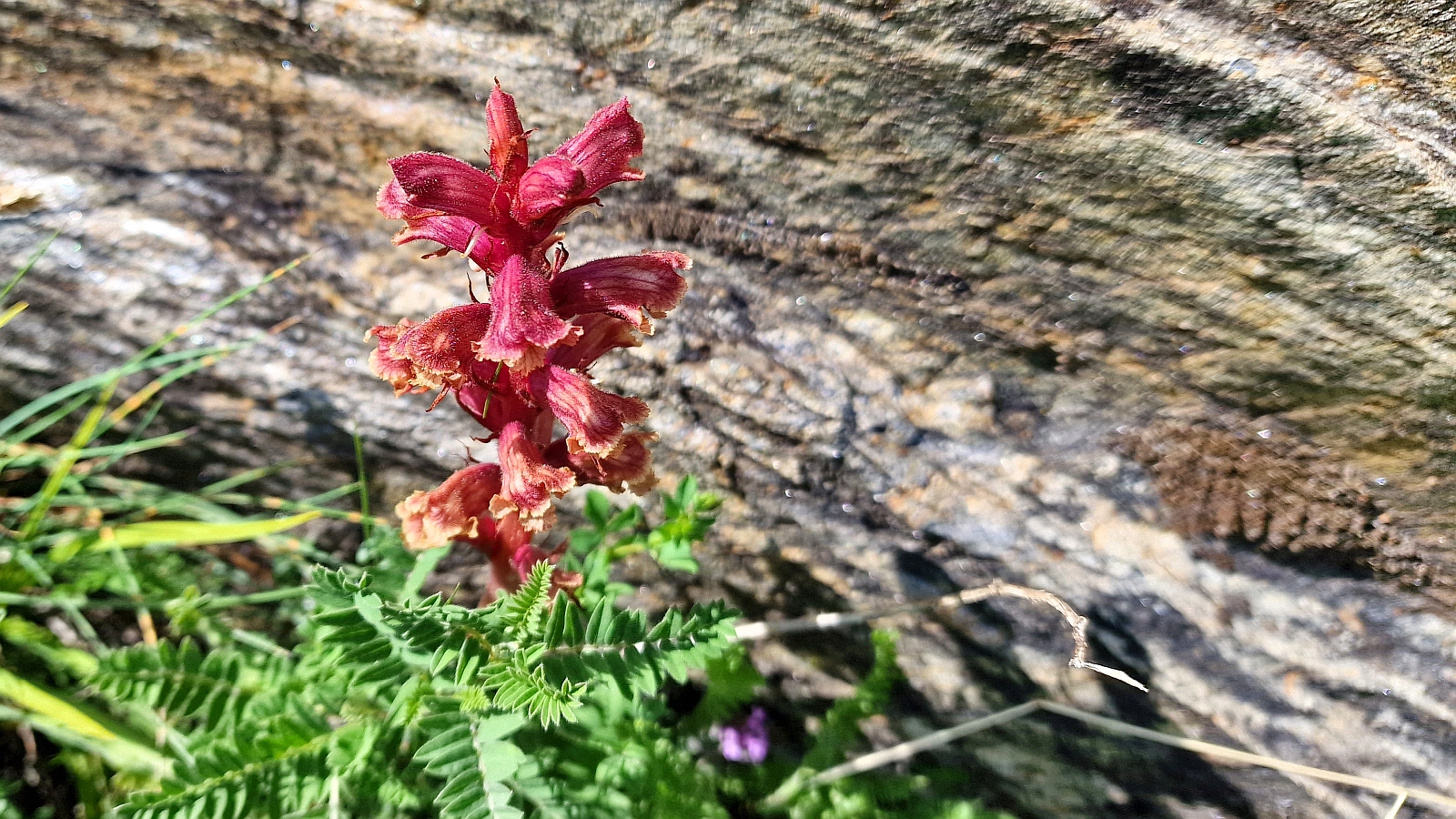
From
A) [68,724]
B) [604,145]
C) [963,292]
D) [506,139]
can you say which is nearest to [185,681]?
[68,724]

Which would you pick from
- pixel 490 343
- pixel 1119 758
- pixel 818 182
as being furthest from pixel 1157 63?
pixel 1119 758

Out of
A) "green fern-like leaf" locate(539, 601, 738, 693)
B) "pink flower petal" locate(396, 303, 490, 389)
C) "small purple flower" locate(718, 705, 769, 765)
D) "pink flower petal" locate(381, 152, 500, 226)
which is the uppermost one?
"pink flower petal" locate(381, 152, 500, 226)

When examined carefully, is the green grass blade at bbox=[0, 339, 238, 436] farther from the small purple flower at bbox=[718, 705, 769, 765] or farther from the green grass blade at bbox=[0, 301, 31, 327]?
the small purple flower at bbox=[718, 705, 769, 765]

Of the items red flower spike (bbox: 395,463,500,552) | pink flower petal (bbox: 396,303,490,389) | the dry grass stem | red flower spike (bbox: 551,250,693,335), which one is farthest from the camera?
the dry grass stem

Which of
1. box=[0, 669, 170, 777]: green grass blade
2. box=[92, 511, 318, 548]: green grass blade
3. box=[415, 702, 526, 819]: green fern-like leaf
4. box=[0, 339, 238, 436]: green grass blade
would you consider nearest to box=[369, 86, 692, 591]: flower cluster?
box=[415, 702, 526, 819]: green fern-like leaf

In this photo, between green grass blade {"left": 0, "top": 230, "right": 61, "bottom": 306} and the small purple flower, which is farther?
the small purple flower

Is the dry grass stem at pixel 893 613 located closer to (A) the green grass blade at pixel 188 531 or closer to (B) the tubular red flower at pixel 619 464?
(B) the tubular red flower at pixel 619 464
